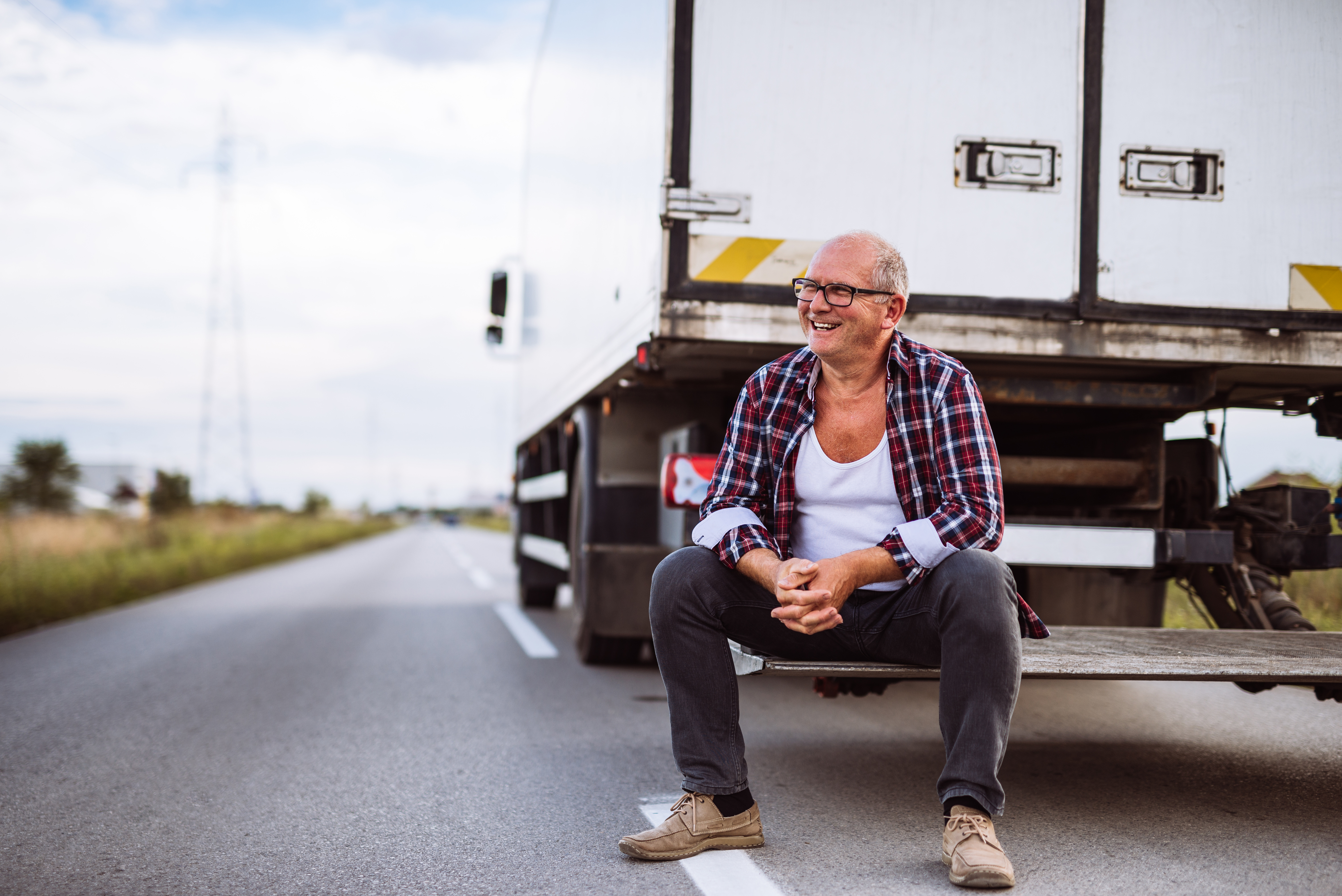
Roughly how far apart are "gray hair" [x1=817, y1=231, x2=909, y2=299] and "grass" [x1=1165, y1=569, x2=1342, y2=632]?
5388mm

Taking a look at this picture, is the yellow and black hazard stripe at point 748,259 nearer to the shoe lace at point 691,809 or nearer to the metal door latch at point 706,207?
the metal door latch at point 706,207

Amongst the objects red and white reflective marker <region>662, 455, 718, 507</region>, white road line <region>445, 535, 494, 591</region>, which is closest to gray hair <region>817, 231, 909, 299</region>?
red and white reflective marker <region>662, 455, 718, 507</region>

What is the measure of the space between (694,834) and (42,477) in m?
48.3

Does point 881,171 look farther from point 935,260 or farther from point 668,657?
point 668,657

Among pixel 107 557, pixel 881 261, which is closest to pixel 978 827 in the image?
pixel 881 261

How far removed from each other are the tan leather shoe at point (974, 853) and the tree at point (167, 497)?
96.6 ft

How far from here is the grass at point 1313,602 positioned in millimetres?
7867

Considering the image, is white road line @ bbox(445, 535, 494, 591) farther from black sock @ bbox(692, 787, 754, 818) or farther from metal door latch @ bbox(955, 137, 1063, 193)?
black sock @ bbox(692, 787, 754, 818)

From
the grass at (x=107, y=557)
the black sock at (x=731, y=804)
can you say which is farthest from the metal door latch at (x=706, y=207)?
the grass at (x=107, y=557)

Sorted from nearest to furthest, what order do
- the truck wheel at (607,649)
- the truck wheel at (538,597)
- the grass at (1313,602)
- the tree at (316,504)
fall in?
the truck wheel at (607,649), the grass at (1313,602), the truck wheel at (538,597), the tree at (316,504)

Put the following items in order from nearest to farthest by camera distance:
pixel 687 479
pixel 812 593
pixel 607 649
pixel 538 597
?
pixel 812 593 → pixel 687 479 → pixel 607 649 → pixel 538 597

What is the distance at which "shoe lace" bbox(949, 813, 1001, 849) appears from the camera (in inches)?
113

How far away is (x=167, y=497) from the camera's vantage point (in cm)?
3362

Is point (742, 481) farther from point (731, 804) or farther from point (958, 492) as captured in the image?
point (731, 804)
